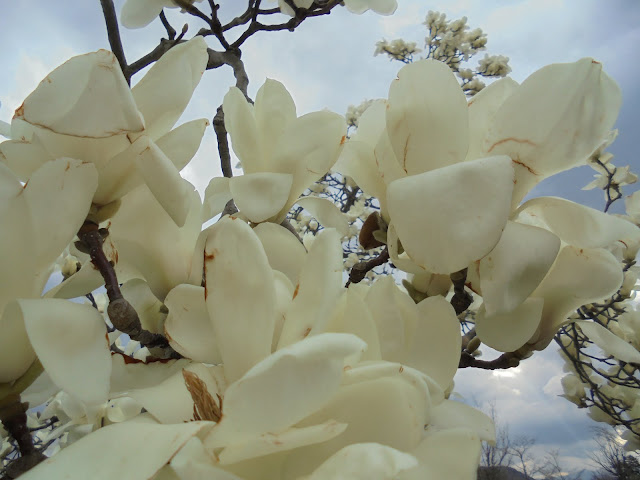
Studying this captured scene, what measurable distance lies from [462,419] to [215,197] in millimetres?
315

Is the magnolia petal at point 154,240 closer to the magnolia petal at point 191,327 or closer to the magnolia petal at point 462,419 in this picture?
the magnolia petal at point 191,327

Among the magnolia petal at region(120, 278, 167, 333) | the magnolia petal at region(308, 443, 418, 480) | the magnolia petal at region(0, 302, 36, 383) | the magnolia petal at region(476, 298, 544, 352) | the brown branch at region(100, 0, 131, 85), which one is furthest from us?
the brown branch at region(100, 0, 131, 85)

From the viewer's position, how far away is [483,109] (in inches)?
16.3

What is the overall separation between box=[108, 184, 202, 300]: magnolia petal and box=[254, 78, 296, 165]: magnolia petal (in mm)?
113

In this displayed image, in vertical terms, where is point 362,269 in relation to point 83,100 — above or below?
below

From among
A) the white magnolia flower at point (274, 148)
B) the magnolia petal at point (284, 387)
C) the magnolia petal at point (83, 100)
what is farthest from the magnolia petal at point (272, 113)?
the magnolia petal at point (284, 387)

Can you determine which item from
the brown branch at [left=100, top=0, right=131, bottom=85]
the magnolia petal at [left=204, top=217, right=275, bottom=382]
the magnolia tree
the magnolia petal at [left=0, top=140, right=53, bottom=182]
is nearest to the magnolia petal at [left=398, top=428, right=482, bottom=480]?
the magnolia tree

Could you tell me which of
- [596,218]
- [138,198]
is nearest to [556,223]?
[596,218]

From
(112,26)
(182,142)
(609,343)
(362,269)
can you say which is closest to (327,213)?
(362,269)

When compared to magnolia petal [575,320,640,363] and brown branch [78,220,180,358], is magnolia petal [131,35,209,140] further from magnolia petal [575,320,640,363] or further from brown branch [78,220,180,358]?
magnolia petal [575,320,640,363]

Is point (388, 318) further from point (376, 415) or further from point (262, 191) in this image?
point (262, 191)

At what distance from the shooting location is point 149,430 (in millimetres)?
249

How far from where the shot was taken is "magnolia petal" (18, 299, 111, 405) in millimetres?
272

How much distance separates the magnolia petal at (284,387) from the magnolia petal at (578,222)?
25 cm
